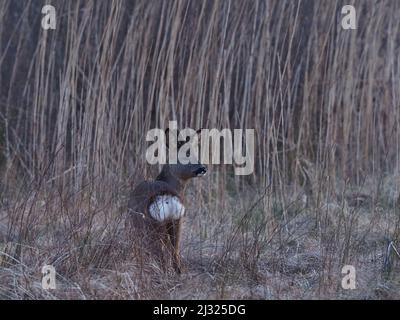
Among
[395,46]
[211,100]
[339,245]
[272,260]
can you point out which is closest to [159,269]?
[272,260]

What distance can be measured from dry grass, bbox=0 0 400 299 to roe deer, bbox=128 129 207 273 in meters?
0.12

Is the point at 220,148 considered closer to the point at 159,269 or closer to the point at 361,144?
the point at 361,144

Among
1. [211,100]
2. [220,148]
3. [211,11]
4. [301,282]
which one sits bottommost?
[301,282]

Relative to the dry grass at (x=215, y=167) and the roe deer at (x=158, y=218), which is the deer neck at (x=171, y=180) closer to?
the dry grass at (x=215, y=167)

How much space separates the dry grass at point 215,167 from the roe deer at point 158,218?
119 millimetres

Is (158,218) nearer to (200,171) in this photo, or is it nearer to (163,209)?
(163,209)

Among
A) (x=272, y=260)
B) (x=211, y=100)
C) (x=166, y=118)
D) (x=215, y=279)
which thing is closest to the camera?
(x=215, y=279)

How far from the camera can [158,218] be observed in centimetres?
443

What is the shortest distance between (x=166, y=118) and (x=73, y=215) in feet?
5.52

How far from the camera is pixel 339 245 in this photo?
182 inches

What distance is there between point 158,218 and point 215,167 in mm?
2189

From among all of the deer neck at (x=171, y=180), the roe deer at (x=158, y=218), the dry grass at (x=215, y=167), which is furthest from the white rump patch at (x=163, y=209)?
the deer neck at (x=171, y=180)

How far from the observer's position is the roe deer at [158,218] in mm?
4340

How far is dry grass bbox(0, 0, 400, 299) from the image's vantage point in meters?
4.25
